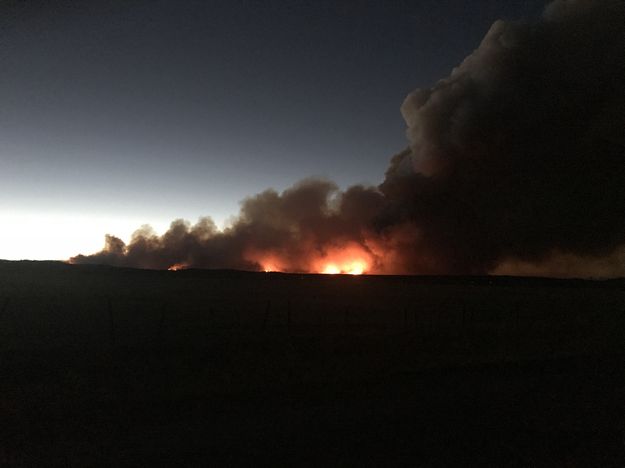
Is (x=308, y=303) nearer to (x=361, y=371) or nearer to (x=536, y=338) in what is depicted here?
(x=536, y=338)

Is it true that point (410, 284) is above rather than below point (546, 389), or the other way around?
above

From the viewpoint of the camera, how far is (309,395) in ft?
39.0

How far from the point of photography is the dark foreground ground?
8.53 metres

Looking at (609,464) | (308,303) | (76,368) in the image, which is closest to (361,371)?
(609,464)

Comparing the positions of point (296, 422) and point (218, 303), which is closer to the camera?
point (296, 422)

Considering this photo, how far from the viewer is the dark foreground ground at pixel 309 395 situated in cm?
853

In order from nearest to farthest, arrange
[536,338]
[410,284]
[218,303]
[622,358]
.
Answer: [622,358]
[536,338]
[218,303]
[410,284]

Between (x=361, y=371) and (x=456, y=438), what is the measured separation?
18.3ft

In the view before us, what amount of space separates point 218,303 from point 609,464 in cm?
3279

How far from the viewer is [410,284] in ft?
218

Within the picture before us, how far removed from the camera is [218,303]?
38.2m

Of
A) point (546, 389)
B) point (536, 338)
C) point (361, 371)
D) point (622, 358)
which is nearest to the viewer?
point (546, 389)

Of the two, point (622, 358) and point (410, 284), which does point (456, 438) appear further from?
point (410, 284)

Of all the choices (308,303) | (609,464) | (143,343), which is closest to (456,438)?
(609,464)
